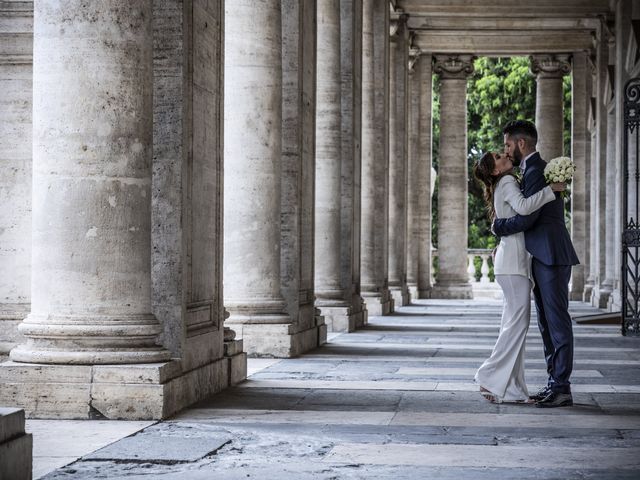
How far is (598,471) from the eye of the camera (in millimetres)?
10016

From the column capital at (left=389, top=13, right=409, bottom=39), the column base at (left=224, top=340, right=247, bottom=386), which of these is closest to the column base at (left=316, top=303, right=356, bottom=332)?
the column base at (left=224, top=340, right=247, bottom=386)

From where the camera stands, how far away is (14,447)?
869cm

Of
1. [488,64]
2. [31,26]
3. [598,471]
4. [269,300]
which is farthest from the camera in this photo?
[488,64]

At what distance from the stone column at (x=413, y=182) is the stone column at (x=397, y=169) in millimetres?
6293

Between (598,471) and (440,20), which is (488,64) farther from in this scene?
(598,471)

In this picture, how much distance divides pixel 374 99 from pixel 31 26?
880 inches

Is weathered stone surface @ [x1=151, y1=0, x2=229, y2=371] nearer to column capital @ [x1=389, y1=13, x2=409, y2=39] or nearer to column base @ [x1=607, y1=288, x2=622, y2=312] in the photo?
column base @ [x1=607, y1=288, x2=622, y2=312]

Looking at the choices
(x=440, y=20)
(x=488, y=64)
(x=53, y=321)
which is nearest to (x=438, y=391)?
(x=53, y=321)

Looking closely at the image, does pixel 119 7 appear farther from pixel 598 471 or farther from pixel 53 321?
pixel 598 471

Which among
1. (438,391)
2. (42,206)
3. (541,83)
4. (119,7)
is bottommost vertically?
(438,391)

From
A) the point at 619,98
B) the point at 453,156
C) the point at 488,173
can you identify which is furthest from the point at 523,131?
the point at 453,156

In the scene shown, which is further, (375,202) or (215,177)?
(375,202)

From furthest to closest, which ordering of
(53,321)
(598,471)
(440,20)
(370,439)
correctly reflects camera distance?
(440,20)
(53,321)
(370,439)
(598,471)

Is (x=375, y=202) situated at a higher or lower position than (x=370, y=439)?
higher
